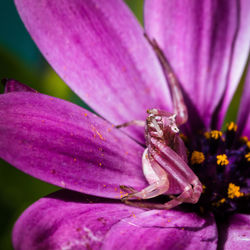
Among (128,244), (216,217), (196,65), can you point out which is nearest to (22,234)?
(128,244)

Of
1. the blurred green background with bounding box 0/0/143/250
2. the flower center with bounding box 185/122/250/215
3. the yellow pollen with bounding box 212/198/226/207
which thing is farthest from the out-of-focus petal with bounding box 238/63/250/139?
the blurred green background with bounding box 0/0/143/250

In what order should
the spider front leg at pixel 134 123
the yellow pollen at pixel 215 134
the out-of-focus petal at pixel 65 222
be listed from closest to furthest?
the out-of-focus petal at pixel 65 222 < the spider front leg at pixel 134 123 < the yellow pollen at pixel 215 134

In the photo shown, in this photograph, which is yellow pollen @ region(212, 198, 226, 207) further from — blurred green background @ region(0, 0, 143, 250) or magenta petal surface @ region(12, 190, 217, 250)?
blurred green background @ region(0, 0, 143, 250)

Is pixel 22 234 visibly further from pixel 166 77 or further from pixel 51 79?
pixel 51 79

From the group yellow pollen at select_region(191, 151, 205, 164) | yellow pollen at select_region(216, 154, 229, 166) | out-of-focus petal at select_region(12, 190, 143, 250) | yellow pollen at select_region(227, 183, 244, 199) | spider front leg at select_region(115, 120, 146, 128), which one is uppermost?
spider front leg at select_region(115, 120, 146, 128)

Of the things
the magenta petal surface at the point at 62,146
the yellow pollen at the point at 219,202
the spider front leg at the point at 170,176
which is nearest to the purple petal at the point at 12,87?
the magenta petal surface at the point at 62,146

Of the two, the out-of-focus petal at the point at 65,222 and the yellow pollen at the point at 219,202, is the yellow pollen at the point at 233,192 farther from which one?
the out-of-focus petal at the point at 65,222
